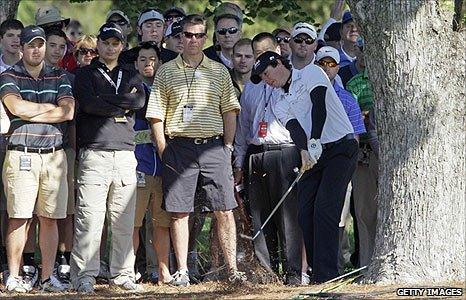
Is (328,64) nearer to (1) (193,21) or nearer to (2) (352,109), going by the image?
(2) (352,109)

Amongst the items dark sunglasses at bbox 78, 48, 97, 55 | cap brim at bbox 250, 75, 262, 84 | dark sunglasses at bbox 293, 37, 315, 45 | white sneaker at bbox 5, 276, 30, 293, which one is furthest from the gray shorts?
dark sunglasses at bbox 293, 37, 315, 45

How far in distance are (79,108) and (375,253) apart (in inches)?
130

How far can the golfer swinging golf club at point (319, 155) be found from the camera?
1102 cm

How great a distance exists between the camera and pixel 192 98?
38.0ft

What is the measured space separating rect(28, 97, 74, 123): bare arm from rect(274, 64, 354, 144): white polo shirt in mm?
2048

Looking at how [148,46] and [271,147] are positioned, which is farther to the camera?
[148,46]

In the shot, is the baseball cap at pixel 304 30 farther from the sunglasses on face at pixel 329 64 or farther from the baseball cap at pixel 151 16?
the baseball cap at pixel 151 16

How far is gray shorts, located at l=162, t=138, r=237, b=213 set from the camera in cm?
1155

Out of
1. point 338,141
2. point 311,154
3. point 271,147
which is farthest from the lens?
point 271,147

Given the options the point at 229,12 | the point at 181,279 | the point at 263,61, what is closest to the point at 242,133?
the point at 263,61

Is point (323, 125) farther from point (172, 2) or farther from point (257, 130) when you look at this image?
point (172, 2)

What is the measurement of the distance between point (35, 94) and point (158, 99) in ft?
3.86

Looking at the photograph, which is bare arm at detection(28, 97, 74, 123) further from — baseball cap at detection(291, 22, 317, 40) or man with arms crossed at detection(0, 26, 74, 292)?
Result: baseball cap at detection(291, 22, 317, 40)

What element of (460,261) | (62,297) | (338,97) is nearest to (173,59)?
(338,97)
